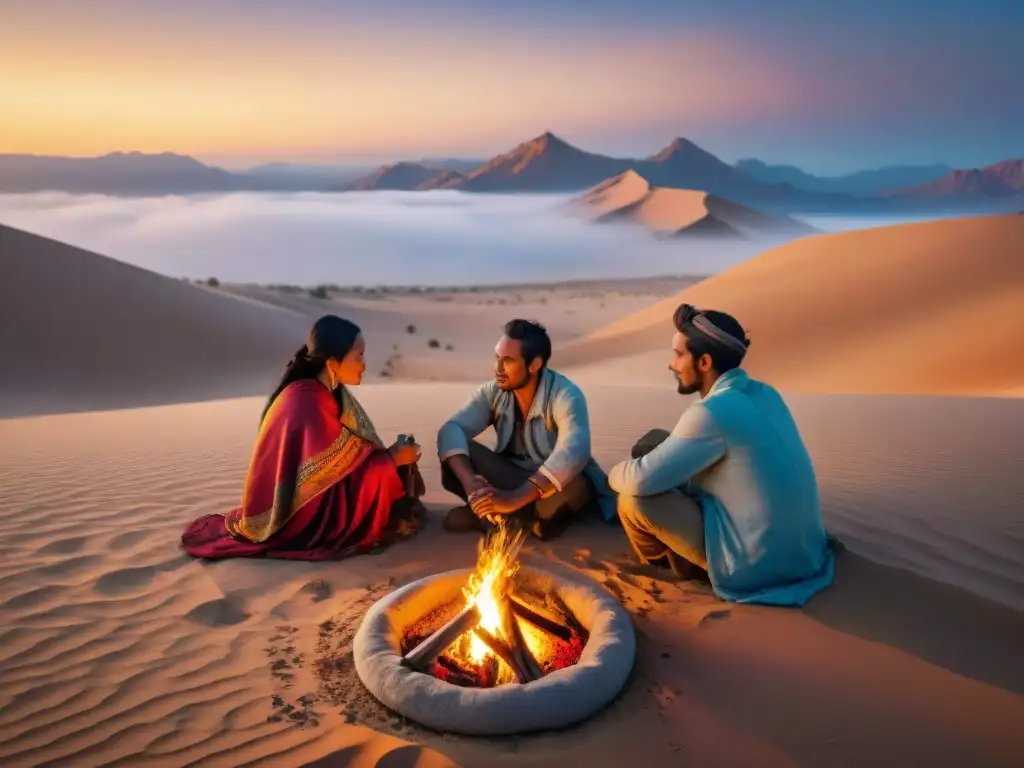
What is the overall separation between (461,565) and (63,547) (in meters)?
2.70

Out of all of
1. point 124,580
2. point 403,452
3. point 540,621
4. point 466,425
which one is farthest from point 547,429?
point 124,580

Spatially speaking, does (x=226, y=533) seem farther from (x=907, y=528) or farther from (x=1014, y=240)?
(x=1014, y=240)

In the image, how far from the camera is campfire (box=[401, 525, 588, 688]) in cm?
370

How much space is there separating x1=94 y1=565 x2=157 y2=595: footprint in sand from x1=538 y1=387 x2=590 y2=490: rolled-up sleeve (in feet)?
8.16

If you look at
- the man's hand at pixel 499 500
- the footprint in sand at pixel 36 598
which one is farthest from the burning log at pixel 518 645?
the footprint in sand at pixel 36 598

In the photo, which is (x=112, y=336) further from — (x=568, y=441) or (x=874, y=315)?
(x=874, y=315)

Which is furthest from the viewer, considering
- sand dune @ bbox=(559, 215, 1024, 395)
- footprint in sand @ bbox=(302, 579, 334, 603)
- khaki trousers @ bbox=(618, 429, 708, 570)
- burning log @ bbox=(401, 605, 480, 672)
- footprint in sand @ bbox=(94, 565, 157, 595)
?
sand dune @ bbox=(559, 215, 1024, 395)

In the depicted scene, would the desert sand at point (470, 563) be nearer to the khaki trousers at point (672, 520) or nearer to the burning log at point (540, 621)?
the khaki trousers at point (672, 520)

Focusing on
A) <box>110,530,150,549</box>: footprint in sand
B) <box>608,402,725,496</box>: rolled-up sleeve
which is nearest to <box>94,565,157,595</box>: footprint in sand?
<box>110,530,150,549</box>: footprint in sand

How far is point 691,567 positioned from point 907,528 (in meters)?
1.98

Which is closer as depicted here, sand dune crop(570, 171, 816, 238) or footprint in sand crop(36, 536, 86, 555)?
footprint in sand crop(36, 536, 86, 555)

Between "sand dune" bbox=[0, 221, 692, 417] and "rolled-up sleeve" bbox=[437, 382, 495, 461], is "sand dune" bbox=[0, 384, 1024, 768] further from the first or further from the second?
"sand dune" bbox=[0, 221, 692, 417]

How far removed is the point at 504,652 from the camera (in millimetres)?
3734

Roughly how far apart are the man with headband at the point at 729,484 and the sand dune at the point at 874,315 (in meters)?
10.8
